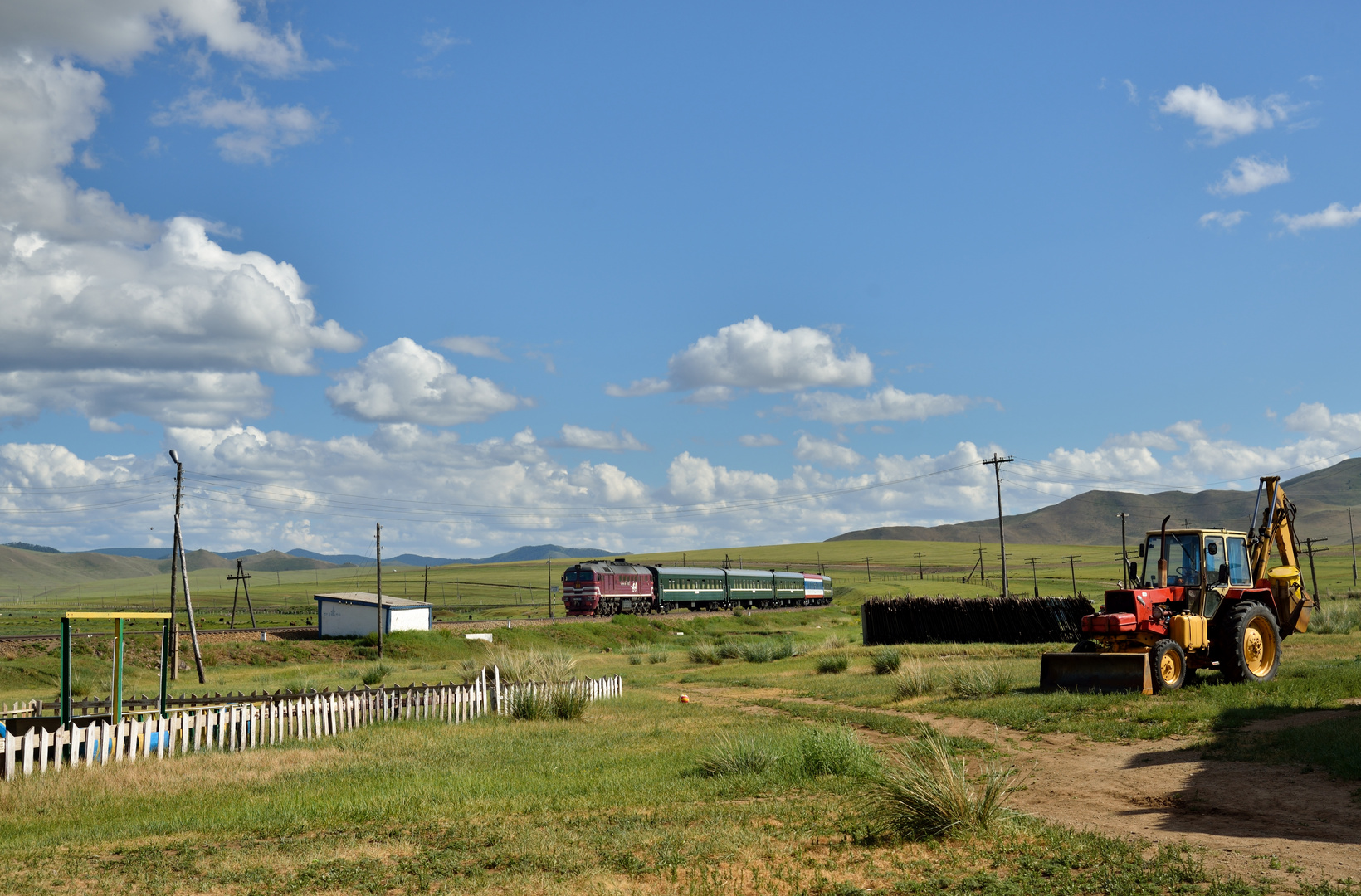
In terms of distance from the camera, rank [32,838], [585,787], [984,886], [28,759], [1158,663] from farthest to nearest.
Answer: [1158,663] → [28,759] → [585,787] → [32,838] → [984,886]

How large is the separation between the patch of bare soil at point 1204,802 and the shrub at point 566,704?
25.8 ft

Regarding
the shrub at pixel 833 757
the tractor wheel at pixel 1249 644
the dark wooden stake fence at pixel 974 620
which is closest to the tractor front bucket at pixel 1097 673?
the tractor wheel at pixel 1249 644

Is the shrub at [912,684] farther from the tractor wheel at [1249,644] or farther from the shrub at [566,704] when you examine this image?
the shrub at [566,704]

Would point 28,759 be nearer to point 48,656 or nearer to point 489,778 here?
point 489,778

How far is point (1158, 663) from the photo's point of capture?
16.3m

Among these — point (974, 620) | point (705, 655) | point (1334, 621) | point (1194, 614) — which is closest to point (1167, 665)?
point (1194, 614)

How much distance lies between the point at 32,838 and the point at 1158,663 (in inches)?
602

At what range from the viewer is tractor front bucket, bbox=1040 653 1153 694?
16250 millimetres

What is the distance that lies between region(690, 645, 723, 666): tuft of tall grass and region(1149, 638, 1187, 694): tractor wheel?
17.5m

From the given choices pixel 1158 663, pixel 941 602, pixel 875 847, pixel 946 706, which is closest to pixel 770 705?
pixel 946 706

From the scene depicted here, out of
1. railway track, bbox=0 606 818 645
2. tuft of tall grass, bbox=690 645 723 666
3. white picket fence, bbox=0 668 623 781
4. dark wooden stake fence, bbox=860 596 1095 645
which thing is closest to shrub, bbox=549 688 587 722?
white picket fence, bbox=0 668 623 781

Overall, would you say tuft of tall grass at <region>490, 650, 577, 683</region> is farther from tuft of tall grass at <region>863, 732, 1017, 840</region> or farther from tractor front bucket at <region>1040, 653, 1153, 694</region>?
tuft of tall grass at <region>863, 732, 1017, 840</region>

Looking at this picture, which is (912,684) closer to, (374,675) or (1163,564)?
(1163,564)

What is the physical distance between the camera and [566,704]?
59.6 ft
